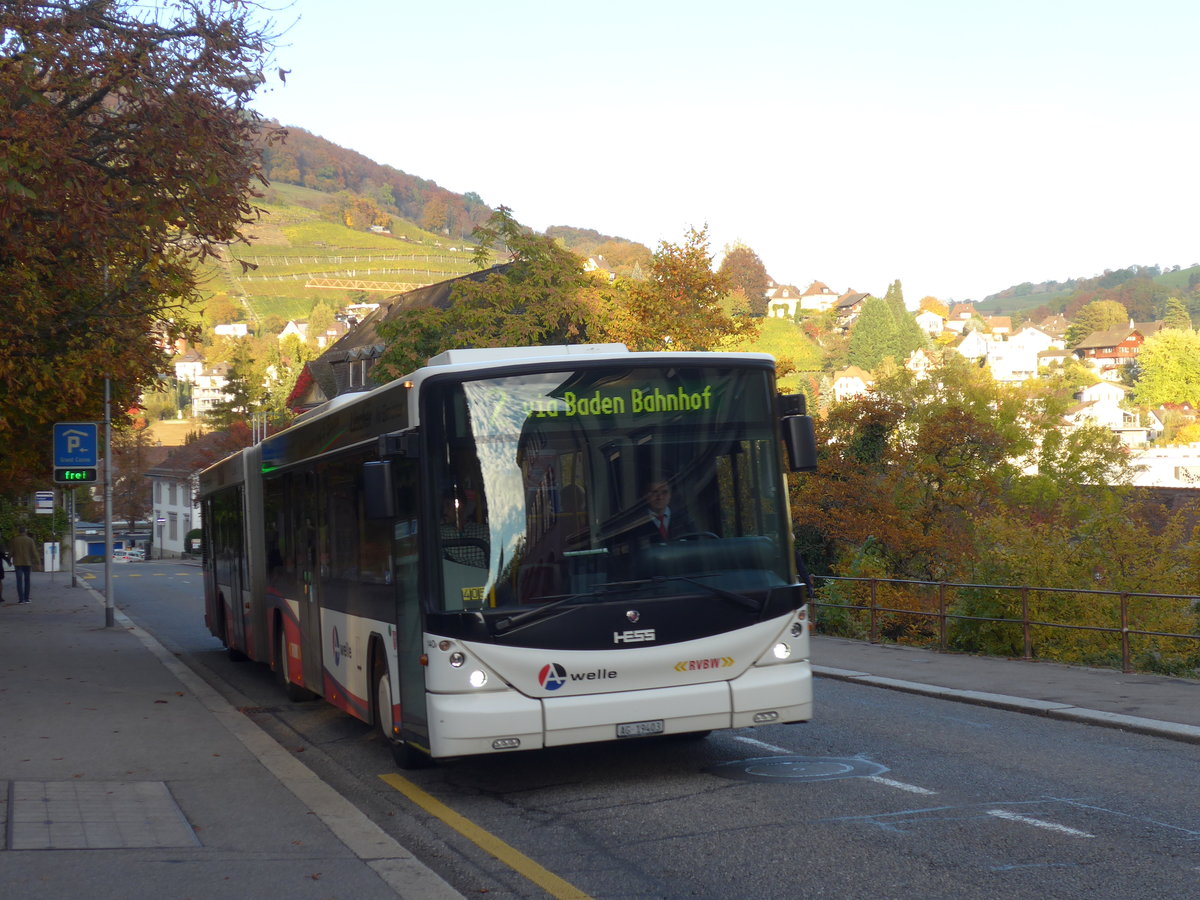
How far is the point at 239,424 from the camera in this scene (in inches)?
4045

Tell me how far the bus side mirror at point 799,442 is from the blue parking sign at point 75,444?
17459mm

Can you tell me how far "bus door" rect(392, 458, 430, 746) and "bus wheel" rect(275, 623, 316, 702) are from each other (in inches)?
209

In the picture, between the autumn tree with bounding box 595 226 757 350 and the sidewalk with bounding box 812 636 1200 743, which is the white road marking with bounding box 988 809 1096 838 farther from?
the autumn tree with bounding box 595 226 757 350

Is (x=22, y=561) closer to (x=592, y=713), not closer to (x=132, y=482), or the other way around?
(x=592, y=713)

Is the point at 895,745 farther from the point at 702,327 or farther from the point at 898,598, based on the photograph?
the point at 702,327

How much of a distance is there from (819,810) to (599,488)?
234cm

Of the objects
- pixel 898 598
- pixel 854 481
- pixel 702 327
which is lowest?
pixel 898 598

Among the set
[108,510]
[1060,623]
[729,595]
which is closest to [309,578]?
[729,595]

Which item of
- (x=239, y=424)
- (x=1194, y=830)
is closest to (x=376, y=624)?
(x=1194, y=830)

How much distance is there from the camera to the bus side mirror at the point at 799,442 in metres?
9.02

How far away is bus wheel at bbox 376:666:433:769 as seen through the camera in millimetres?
9938

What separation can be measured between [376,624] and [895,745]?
399 cm

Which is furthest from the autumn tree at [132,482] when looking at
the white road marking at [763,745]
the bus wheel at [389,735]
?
the white road marking at [763,745]

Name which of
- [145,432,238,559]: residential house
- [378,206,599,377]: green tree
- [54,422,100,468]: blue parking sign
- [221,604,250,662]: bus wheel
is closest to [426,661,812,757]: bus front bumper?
[221,604,250,662]: bus wheel
